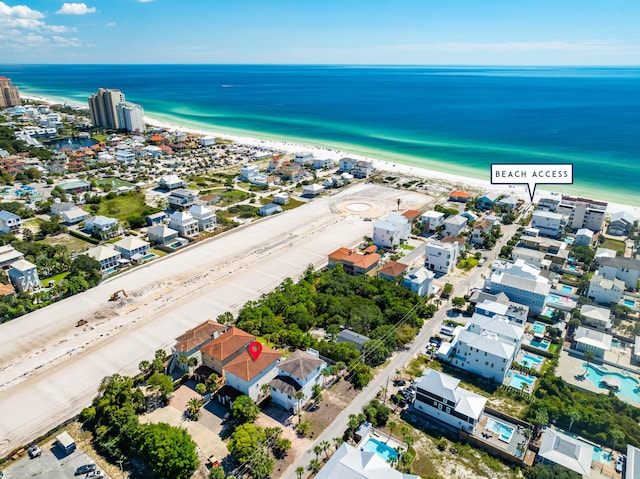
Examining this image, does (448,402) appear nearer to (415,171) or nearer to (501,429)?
(501,429)

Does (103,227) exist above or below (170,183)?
below

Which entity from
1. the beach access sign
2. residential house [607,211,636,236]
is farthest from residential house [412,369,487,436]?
residential house [607,211,636,236]

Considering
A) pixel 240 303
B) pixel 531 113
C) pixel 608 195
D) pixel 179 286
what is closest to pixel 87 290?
pixel 179 286

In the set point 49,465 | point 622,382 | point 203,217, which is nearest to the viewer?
point 49,465

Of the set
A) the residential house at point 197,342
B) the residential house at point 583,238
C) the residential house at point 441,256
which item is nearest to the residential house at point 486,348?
the residential house at point 441,256

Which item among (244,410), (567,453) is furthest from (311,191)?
(567,453)

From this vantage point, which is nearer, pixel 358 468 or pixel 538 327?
pixel 358 468

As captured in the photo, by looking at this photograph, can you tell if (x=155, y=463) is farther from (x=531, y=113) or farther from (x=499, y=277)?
(x=531, y=113)
